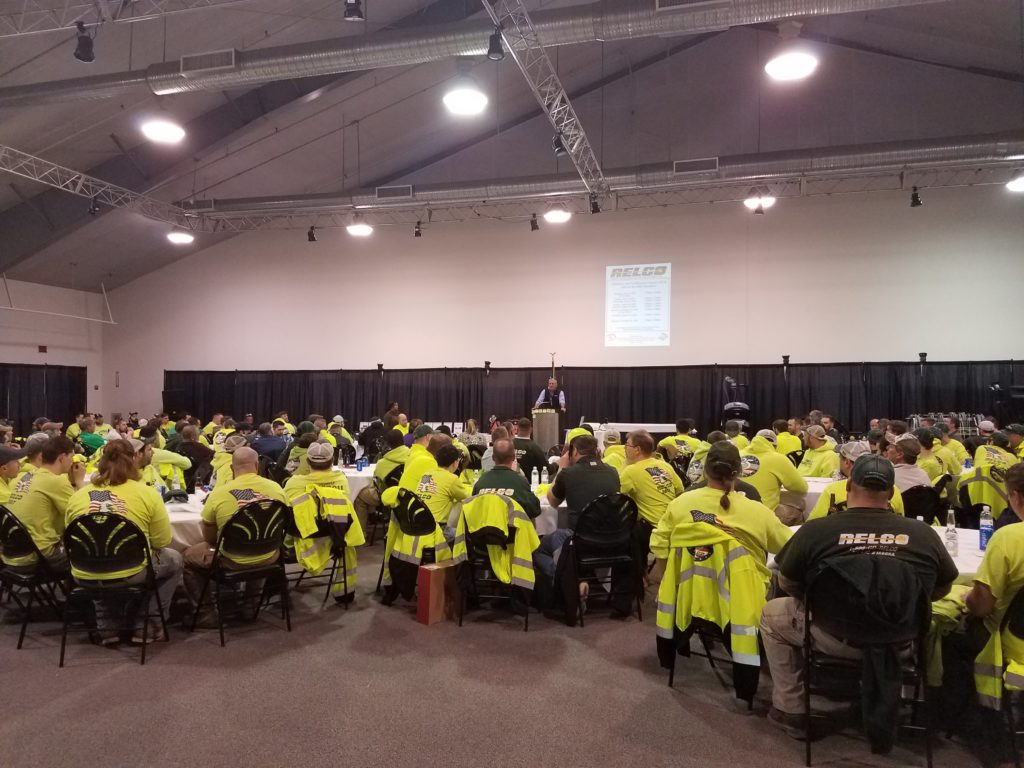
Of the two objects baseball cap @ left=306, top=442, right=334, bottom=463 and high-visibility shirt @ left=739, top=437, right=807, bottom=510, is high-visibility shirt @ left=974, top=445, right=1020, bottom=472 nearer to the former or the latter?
high-visibility shirt @ left=739, top=437, right=807, bottom=510

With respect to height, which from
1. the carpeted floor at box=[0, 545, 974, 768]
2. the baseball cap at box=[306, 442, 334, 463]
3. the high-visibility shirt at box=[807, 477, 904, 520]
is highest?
the baseball cap at box=[306, 442, 334, 463]

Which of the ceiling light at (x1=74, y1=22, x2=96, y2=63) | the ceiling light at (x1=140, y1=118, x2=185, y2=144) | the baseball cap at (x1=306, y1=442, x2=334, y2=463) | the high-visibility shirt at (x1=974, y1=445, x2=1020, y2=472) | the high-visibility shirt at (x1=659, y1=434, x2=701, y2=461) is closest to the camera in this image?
the baseball cap at (x1=306, y1=442, x2=334, y2=463)

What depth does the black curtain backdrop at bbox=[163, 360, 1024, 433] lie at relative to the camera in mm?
12086

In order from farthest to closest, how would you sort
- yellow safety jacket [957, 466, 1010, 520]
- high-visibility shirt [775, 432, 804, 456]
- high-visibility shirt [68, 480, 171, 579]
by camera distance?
high-visibility shirt [775, 432, 804, 456] → yellow safety jacket [957, 466, 1010, 520] → high-visibility shirt [68, 480, 171, 579]

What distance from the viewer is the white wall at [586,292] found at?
12.0 metres

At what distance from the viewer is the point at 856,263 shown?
40.9 feet

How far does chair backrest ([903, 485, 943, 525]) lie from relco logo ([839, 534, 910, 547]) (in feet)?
8.44

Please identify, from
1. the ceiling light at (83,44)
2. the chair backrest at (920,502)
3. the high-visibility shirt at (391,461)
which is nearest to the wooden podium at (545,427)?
the high-visibility shirt at (391,461)

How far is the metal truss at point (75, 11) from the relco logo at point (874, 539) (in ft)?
23.2

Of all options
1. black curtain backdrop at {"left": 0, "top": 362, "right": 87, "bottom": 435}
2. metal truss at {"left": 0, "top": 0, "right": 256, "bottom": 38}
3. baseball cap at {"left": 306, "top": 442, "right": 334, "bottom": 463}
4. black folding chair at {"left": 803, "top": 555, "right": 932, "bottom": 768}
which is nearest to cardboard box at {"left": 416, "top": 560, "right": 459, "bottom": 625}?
baseball cap at {"left": 306, "top": 442, "right": 334, "bottom": 463}

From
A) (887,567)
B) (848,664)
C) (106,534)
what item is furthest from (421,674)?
(887,567)

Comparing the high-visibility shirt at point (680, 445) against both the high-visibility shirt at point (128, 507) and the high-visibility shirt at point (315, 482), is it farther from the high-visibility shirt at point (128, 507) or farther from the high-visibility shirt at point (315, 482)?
the high-visibility shirt at point (128, 507)

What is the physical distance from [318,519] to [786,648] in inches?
125

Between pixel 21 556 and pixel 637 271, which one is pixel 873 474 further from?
pixel 637 271
